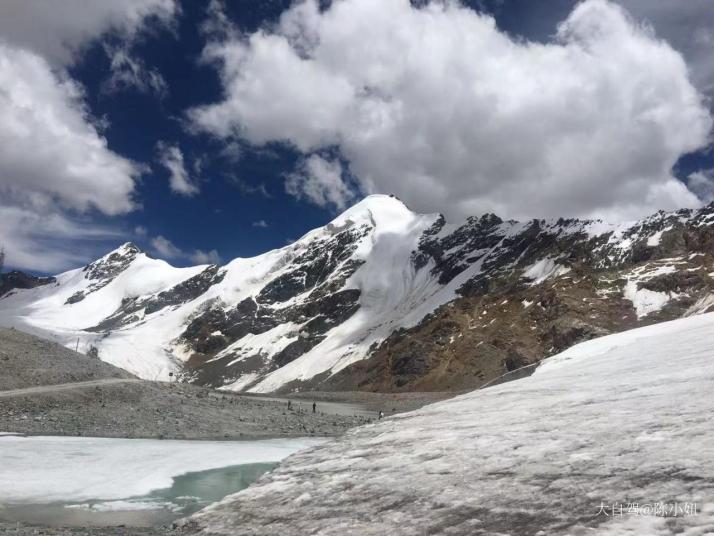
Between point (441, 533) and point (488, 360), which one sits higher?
point (488, 360)

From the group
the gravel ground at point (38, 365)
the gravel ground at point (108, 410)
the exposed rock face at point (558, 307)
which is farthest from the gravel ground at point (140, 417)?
the exposed rock face at point (558, 307)

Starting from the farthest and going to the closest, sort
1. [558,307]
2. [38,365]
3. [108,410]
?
[558,307], [38,365], [108,410]

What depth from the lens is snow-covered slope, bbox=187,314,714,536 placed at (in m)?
4.98

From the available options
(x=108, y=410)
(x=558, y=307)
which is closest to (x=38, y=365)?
(x=108, y=410)

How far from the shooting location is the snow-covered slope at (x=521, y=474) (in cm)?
498

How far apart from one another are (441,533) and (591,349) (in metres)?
20.5

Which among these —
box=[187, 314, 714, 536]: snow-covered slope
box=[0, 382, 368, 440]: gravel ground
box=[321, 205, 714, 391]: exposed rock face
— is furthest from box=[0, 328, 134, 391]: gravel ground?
box=[321, 205, 714, 391]: exposed rock face

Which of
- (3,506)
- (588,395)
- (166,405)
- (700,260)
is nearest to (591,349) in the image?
(588,395)

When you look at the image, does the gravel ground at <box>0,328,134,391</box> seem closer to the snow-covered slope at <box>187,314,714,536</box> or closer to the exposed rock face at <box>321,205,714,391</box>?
the snow-covered slope at <box>187,314,714,536</box>

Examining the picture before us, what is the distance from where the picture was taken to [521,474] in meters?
6.34

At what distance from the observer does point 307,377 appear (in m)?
195

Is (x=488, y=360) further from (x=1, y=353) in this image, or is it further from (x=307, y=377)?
(x=1, y=353)

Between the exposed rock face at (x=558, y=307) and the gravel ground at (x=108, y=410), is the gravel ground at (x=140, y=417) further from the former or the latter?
the exposed rock face at (x=558, y=307)

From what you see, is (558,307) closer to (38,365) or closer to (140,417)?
(140,417)
